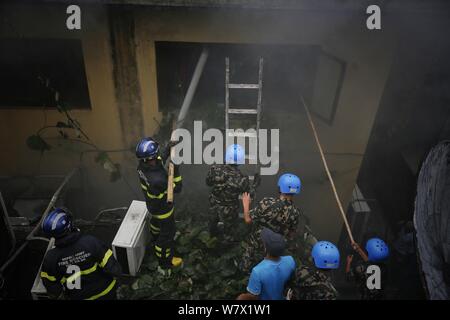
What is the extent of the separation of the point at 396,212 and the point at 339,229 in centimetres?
280

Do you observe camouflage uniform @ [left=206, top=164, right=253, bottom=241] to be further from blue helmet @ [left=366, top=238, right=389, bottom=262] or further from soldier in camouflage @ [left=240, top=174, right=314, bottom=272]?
blue helmet @ [left=366, top=238, right=389, bottom=262]

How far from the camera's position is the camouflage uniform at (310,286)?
171 inches

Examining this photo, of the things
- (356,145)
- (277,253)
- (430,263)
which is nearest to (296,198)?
(356,145)

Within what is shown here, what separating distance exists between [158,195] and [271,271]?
2.11 m

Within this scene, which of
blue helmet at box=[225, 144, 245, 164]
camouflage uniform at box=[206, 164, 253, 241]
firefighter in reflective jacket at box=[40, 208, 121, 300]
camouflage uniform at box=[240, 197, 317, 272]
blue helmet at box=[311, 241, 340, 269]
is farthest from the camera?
camouflage uniform at box=[206, 164, 253, 241]

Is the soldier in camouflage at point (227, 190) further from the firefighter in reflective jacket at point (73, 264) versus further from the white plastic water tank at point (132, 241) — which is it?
the firefighter in reflective jacket at point (73, 264)

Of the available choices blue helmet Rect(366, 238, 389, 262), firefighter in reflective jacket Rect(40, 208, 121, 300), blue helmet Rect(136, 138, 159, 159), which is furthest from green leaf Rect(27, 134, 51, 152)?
blue helmet Rect(366, 238, 389, 262)

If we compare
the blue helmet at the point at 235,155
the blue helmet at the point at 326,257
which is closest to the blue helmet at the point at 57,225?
the blue helmet at the point at 235,155

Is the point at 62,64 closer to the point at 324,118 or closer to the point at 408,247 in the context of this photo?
the point at 324,118

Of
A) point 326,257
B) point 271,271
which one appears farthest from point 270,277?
point 326,257

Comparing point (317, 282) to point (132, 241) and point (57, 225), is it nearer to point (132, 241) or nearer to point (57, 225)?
point (132, 241)

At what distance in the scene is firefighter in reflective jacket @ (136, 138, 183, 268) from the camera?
529 centimetres

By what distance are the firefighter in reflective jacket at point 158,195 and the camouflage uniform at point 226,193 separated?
0.60 meters

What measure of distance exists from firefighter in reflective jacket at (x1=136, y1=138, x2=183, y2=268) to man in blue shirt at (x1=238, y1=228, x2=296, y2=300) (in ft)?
6.03
